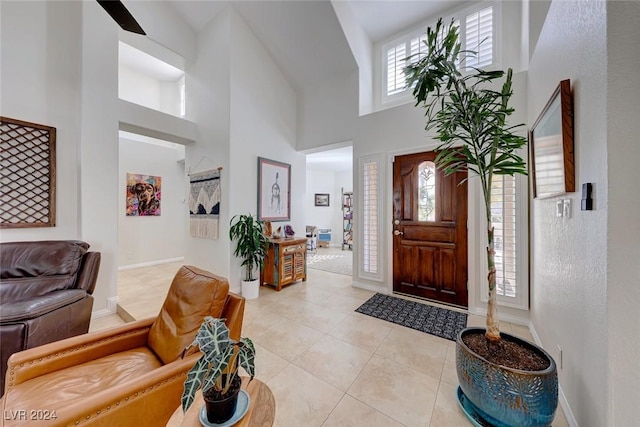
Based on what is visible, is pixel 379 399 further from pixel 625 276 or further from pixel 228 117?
pixel 228 117

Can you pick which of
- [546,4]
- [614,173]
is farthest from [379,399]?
[546,4]

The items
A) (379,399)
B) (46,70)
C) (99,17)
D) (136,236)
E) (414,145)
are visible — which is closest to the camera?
(379,399)

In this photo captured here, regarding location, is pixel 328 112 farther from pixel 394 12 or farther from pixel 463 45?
pixel 463 45

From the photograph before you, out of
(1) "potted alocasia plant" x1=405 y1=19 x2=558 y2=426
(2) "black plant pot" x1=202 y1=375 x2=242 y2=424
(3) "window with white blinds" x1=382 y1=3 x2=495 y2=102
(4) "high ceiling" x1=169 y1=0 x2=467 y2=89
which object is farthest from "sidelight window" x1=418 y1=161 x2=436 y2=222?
(2) "black plant pot" x1=202 y1=375 x2=242 y2=424

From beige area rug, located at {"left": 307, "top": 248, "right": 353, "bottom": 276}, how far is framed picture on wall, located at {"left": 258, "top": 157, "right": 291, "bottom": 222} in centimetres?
157

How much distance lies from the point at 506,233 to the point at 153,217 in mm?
6584

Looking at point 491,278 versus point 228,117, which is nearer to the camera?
point 491,278

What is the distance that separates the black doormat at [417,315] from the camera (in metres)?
2.52

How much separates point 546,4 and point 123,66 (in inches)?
284

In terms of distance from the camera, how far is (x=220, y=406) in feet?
2.69

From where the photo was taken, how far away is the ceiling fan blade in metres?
1.46

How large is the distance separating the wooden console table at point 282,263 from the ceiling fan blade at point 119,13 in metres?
2.81

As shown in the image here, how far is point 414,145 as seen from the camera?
3.29 m

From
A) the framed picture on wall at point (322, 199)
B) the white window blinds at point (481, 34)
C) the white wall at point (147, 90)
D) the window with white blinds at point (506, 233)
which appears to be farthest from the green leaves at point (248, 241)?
the framed picture on wall at point (322, 199)
